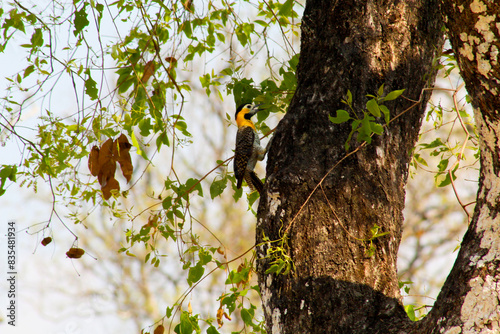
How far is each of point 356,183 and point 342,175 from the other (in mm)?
68

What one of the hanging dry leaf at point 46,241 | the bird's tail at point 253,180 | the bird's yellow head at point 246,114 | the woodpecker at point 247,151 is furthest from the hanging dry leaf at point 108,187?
the bird's yellow head at point 246,114

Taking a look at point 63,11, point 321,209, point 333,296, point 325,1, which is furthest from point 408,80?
point 63,11

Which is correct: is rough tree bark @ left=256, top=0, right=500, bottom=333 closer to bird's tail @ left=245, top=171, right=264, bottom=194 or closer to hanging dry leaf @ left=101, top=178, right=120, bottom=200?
hanging dry leaf @ left=101, top=178, right=120, bottom=200

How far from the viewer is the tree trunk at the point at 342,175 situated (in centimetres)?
197

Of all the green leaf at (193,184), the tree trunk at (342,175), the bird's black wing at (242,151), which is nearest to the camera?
the tree trunk at (342,175)

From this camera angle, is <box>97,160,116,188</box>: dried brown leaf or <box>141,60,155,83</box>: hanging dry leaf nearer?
<box>97,160,116,188</box>: dried brown leaf

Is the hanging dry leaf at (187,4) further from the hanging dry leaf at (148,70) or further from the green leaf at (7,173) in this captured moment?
the green leaf at (7,173)

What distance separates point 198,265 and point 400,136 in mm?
1209

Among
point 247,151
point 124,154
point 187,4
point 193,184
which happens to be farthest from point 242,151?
point 124,154

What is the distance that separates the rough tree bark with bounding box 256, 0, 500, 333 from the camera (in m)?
1.60

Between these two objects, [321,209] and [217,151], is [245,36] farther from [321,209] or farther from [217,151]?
[217,151]

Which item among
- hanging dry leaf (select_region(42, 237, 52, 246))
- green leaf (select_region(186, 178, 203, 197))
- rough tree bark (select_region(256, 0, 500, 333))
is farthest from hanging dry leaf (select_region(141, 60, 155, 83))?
hanging dry leaf (select_region(42, 237, 52, 246))

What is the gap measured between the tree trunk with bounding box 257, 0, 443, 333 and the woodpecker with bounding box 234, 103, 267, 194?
1.11 metres

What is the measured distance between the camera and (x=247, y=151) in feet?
13.9
